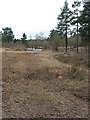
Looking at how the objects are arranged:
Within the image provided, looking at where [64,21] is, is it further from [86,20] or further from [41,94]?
[41,94]

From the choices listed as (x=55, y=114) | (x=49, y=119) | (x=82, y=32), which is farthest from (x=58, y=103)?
(x=82, y=32)

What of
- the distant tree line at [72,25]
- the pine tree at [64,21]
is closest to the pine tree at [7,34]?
the distant tree line at [72,25]

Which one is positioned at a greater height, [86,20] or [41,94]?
[86,20]

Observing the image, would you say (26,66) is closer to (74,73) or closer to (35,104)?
(74,73)

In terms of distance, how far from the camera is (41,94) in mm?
5211

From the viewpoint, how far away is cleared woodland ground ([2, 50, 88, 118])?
3.87 metres

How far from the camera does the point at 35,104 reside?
170 inches

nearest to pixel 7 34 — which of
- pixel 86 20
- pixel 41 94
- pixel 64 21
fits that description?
pixel 64 21

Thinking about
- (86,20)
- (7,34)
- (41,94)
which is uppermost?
(7,34)

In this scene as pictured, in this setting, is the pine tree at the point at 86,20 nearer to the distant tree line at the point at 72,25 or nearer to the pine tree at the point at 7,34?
the distant tree line at the point at 72,25

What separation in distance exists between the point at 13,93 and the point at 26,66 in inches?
141

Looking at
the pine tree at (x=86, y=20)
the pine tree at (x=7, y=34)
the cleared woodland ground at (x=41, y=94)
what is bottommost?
the cleared woodland ground at (x=41, y=94)

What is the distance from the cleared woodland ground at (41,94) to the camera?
3.87m

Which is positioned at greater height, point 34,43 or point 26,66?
point 34,43
